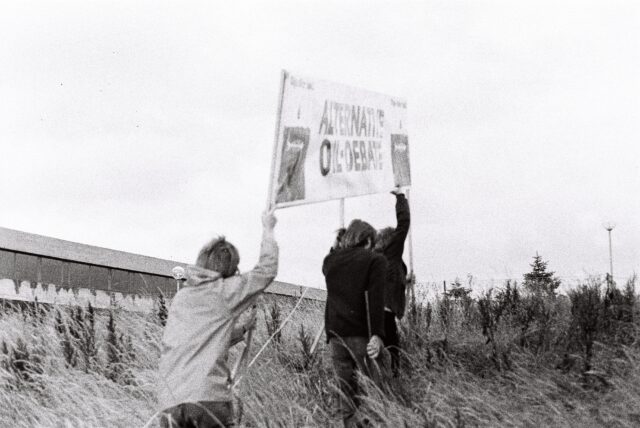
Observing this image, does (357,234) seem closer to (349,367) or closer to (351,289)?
(351,289)

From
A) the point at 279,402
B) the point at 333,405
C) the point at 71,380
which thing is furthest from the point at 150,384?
the point at 333,405

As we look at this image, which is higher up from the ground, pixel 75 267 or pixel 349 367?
pixel 75 267

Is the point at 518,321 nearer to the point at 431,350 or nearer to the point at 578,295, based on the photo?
the point at 578,295

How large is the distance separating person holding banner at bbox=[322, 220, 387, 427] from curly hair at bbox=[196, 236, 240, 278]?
140 cm

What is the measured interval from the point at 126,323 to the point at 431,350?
14.6 ft

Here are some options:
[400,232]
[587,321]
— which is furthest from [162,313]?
[587,321]

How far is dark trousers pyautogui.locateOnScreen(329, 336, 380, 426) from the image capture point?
22.4ft

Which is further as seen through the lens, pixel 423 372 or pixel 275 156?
pixel 423 372

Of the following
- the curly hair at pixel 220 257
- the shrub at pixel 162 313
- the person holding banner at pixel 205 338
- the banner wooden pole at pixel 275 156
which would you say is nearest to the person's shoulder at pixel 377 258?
the banner wooden pole at pixel 275 156

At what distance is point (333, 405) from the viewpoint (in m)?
7.56

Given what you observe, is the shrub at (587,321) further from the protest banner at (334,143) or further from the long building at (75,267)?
the long building at (75,267)

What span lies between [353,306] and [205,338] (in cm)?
164

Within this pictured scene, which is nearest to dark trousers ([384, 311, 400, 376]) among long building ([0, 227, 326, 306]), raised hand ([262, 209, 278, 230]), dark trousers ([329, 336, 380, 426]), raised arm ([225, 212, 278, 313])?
dark trousers ([329, 336, 380, 426])

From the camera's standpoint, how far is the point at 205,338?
5387mm
